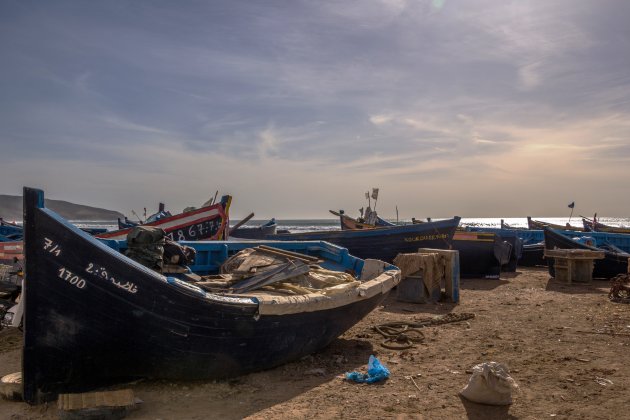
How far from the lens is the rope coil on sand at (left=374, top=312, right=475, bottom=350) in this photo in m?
7.04

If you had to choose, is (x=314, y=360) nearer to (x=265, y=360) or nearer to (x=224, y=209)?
(x=265, y=360)

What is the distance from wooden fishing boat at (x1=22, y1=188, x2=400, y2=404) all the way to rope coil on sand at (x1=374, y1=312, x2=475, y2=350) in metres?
2.26

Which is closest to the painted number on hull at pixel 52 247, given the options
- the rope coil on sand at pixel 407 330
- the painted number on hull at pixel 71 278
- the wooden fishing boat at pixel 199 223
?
the painted number on hull at pixel 71 278

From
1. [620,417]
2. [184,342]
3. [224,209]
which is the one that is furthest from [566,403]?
[224,209]

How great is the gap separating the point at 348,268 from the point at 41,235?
5.75 m

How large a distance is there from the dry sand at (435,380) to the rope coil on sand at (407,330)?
0.45ft

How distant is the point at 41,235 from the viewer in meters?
4.27

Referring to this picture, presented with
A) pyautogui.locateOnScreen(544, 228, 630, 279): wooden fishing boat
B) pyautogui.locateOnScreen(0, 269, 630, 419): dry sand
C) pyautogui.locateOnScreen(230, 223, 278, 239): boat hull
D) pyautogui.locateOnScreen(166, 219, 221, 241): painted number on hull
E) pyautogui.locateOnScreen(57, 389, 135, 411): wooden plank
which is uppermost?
pyautogui.locateOnScreen(166, 219, 221, 241): painted number on hull

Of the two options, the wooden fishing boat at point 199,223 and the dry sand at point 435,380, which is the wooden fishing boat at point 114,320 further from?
the wooden fishing boat at point 199,223

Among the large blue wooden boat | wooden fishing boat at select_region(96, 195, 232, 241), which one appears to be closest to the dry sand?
wooden fishing boat at select_region(96, 195, 232, 241)

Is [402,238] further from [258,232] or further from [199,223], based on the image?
[258,232]

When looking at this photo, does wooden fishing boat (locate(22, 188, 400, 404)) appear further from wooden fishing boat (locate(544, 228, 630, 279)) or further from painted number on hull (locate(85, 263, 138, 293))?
wooden fishing boat (locate(544, 228, 630, 279))

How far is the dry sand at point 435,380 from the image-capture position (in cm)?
461

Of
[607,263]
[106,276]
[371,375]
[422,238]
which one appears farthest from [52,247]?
[607,263]
